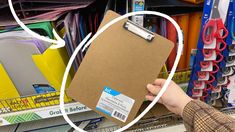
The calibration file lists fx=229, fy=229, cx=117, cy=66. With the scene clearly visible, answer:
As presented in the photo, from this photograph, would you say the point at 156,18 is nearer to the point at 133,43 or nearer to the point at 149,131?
the point at 133,43

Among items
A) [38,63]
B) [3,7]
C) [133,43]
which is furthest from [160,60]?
[3,7]

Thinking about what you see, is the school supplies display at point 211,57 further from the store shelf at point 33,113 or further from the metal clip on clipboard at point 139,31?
the store shelf at point 33,113

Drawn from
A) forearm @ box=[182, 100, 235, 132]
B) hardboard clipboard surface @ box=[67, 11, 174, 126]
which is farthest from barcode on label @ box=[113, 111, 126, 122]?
forearm @ box=[182, 100, 235, 132]

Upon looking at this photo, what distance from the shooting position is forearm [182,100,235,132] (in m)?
0.53

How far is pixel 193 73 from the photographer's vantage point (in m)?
0.70

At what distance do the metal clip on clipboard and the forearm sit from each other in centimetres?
21

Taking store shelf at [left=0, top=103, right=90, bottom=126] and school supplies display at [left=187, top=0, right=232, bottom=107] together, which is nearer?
school supplies display at [left=187, top=0, right=232, bottom=107]

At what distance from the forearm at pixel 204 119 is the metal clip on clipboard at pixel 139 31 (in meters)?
0.21

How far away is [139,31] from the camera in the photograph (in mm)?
571

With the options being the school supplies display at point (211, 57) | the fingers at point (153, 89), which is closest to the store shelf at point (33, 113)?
the fingers at point (153, 89)

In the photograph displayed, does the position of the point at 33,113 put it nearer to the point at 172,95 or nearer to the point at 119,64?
the point at 119,64

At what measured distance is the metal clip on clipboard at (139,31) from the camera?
569mm

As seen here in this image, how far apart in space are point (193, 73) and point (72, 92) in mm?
365

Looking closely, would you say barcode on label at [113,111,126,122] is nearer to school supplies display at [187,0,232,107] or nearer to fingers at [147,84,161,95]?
fingers at [147,84,161,95]
